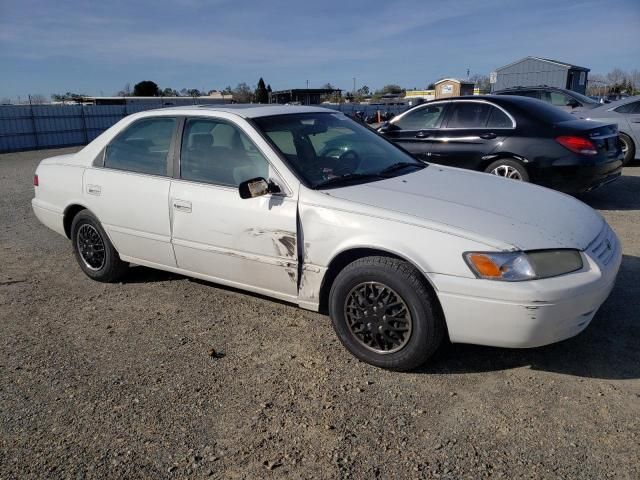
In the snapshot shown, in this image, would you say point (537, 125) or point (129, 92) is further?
point (129, 92)

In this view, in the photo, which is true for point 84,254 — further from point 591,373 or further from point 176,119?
point 591,373

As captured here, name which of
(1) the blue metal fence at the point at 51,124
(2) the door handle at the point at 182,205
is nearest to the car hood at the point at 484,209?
(2) the door handle at the point at 182,205

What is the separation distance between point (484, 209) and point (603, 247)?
2.53 feet

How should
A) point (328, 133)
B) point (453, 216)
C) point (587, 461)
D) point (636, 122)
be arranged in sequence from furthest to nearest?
point (636, 122) → point (328, 133) → point (453, 216) → point (587, 461)

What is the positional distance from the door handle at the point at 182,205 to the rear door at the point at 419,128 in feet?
14.2

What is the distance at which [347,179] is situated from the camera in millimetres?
3611

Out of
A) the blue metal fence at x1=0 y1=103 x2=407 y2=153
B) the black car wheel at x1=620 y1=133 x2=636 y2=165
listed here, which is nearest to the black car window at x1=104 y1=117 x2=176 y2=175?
the black car wheel at x1=620 y1=133 x2=636 y2=165

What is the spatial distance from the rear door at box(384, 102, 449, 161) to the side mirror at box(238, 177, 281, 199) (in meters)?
4.46

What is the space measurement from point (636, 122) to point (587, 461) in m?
9.55

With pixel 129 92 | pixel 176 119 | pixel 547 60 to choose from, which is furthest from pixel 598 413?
pixel 129 92

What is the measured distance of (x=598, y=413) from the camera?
106 inches

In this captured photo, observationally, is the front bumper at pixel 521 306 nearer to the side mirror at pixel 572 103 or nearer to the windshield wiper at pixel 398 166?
the windshield wiper at pixel 398 166

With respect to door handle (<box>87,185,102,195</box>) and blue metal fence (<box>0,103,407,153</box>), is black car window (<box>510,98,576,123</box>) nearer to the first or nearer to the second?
door handle (<box>87,185,102,195</box>)

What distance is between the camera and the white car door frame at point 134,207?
4.07 m
